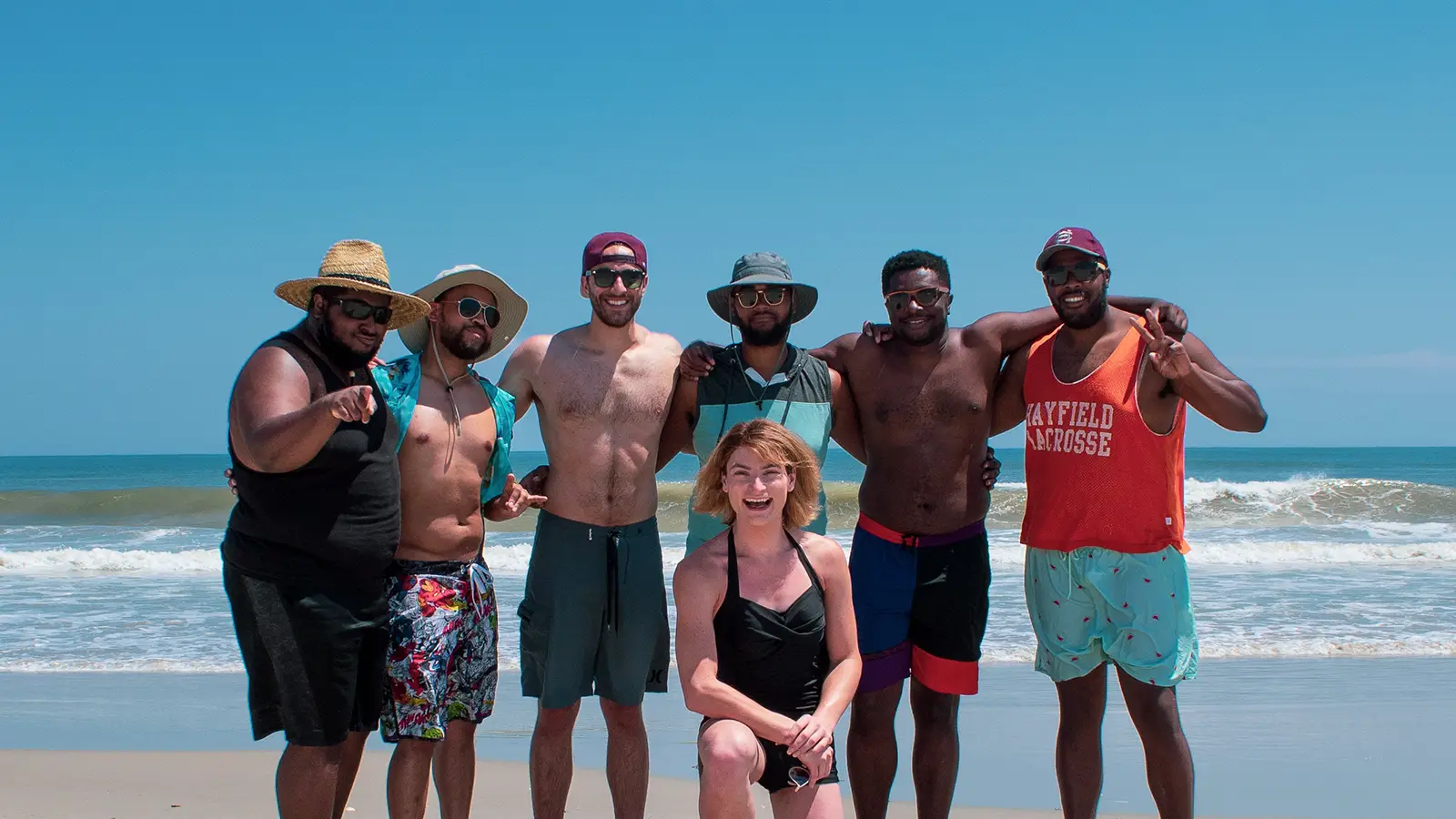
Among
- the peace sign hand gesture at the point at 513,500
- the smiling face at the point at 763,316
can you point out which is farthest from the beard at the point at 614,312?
the peace sign hand gesture at the point at 513,500

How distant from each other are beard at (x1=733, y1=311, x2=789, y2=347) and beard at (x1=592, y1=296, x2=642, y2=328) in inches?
19.4

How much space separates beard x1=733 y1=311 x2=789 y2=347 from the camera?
4.43 meters

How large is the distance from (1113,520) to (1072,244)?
1039 millimetres

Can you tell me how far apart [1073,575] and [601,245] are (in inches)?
90.0

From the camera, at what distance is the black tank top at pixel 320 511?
348 centimetres

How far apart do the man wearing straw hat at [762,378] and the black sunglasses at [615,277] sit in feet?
1.12

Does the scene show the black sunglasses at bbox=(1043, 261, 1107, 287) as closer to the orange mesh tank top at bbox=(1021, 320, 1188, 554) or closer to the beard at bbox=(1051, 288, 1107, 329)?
the beard at bbox=(1051, 288, 1107, 329)

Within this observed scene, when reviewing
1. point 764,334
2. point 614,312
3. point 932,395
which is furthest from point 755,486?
point 614,312

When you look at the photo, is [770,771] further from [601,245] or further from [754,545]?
[601,245]

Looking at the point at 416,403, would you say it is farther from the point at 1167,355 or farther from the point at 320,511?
the point at 1167,355

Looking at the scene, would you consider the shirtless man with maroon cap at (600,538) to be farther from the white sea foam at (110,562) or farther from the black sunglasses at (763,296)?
the white sea foam at (110,562)

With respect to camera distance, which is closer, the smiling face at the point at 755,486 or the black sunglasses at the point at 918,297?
the smiling face at the point at 755,486

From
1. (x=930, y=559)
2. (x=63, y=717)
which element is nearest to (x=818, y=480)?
(x=930, y=559)

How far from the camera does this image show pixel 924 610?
14.5ft
